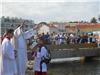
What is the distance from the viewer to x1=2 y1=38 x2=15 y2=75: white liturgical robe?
10.1 metres

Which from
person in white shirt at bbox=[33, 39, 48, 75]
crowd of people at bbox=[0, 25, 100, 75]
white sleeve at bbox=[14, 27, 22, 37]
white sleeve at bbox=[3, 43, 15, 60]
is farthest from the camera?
person in white shirt at bbox=[33, 39, 48, 75]

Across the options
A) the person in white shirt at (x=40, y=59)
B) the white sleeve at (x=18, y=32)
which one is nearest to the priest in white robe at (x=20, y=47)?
the white sleeve at (x=18, y=32)

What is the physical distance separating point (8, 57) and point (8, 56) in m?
0.04

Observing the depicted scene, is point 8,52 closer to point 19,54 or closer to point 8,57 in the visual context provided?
point 8,57

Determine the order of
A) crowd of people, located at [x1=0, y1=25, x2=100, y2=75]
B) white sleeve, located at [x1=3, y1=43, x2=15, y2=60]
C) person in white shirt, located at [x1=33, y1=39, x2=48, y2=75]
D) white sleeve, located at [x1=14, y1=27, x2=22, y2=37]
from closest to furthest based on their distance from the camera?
→ white sleeve, located at [x1=3, y1=43, x2=15, y2=60]
crowd of people, located at [x1=0, y1=25, x2=100, y2=75]
white sleeve, located at [x1=14, y1=27, x2=22, y2=37]
person in white shirt, located at [x1=33, y1=39, x2=48, y2=75]

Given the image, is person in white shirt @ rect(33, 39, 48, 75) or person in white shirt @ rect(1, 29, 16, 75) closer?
person in white shirt @ rect(1, 29, 16, 75)

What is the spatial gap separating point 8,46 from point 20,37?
0.78 m

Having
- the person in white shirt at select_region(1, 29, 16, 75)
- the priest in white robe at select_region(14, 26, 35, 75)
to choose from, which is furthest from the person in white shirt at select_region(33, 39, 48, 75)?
the person in white shirt at select_region(1, 29, 16, 75)

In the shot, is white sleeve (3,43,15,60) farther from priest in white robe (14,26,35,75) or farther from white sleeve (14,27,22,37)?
white sleeve (14,27,22,37)

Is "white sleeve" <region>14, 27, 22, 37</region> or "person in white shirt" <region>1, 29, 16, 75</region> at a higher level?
"white sleeve" <region>14, 27, 22, 37</region>

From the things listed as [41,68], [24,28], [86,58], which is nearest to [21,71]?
[41,68]

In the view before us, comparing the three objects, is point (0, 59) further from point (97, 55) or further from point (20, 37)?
point (97, 55)

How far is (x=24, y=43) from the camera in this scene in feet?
35.8

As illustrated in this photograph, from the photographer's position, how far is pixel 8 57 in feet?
33.5
